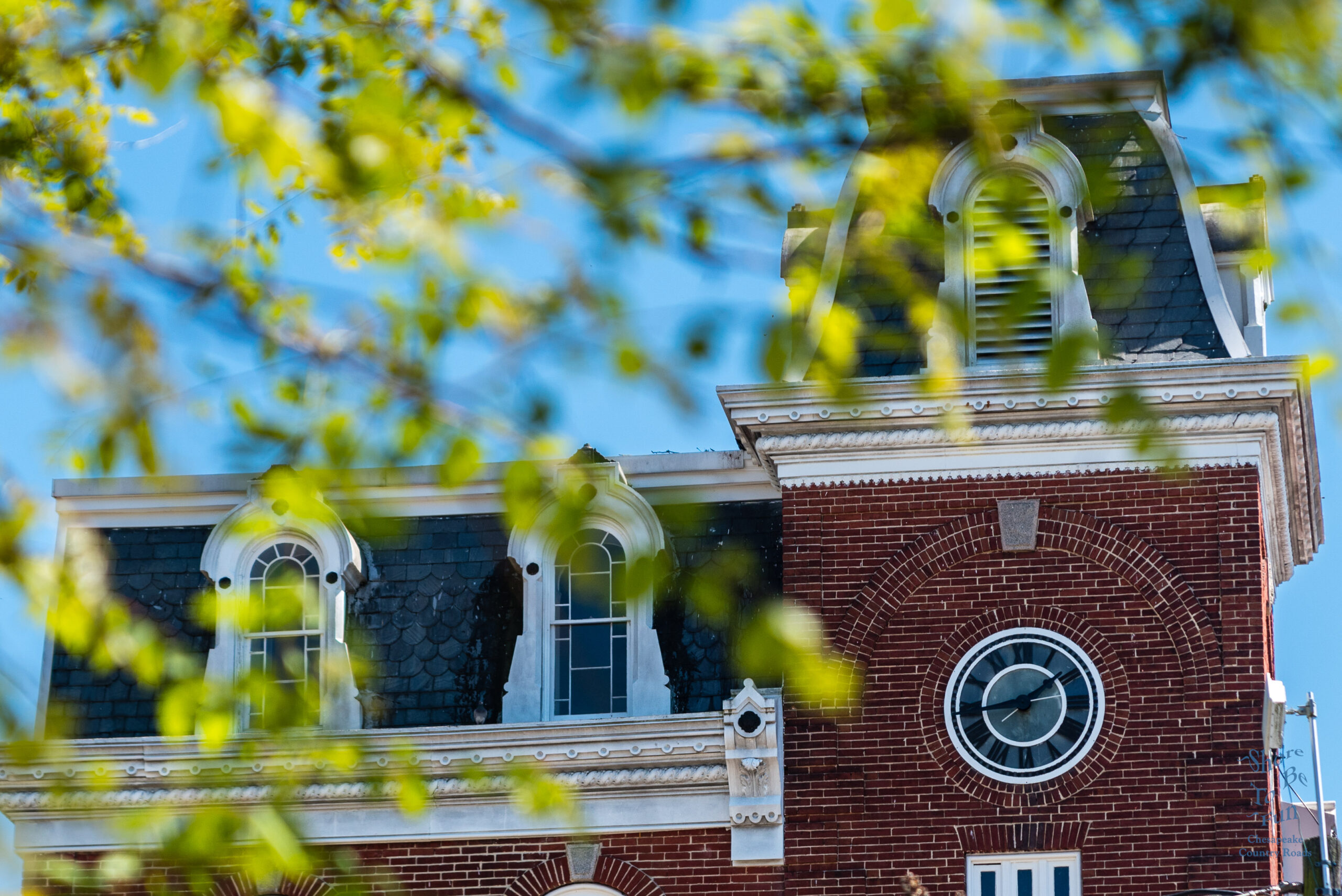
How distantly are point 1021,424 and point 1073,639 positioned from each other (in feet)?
6.15

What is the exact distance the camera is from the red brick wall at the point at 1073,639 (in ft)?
60.0

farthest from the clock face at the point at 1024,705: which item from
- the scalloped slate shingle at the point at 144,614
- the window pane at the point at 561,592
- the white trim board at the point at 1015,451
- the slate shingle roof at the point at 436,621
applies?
the scalloped slate shingle at the point at 144,614

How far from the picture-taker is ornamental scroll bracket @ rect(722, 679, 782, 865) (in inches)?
726

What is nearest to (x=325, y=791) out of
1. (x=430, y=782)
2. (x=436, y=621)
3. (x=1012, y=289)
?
(x=430, y=782)

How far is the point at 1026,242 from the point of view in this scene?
19.5m

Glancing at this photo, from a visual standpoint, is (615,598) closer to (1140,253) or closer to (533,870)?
(533,870)

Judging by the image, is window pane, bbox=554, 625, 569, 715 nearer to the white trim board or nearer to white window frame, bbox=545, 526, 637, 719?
white window frame, bbox=545, 526, 637, 719

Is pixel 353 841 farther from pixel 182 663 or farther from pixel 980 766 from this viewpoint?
pixel 182 663

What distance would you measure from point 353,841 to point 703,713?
3353 mm

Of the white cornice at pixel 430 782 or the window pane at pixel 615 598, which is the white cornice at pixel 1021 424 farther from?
the white cornice at pixel 430 782

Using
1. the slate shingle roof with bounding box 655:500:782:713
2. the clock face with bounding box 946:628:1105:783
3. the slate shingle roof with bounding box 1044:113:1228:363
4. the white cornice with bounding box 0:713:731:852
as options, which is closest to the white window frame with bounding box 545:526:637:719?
the slate shingle roof with bounding box 655:500:782:713

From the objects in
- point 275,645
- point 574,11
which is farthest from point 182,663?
point 275,645

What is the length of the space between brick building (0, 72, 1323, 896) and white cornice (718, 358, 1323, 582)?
32 millimetres

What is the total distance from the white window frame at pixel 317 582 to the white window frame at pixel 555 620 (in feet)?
4.81
